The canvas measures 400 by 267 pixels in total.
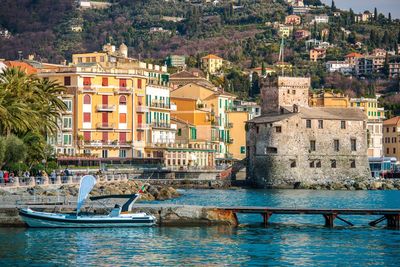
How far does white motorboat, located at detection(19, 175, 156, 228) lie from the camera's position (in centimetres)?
5719

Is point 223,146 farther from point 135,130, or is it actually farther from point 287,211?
point 287,211

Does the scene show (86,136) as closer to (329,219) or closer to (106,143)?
(106,143)

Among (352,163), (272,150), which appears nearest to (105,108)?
(272,150)

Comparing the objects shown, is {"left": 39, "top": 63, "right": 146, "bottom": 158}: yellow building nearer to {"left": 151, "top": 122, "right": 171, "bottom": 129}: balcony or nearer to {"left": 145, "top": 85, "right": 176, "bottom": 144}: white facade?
{"left": 145, "top": 85, "right": 176, "bottom": 144}: white facade

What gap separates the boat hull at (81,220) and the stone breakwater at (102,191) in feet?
30.1

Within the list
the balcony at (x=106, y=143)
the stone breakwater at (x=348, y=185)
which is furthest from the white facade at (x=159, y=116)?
the stone breakwater at (x=348, y=185)

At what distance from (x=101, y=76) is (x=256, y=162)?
1671 cm

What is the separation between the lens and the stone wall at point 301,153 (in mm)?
109375

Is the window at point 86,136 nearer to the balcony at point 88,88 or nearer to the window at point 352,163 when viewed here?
the balcony at point 88,88

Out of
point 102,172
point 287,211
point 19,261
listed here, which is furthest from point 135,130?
point 19,261

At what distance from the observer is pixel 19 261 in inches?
1849

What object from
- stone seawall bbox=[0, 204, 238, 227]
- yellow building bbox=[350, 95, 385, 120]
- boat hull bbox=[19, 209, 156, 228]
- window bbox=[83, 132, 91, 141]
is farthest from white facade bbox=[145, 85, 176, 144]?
boat hull bbox=[19, 209, 156, 228]

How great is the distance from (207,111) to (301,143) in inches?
1016

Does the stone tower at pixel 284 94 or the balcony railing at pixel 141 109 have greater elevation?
the stone tower at pixel 284 94
